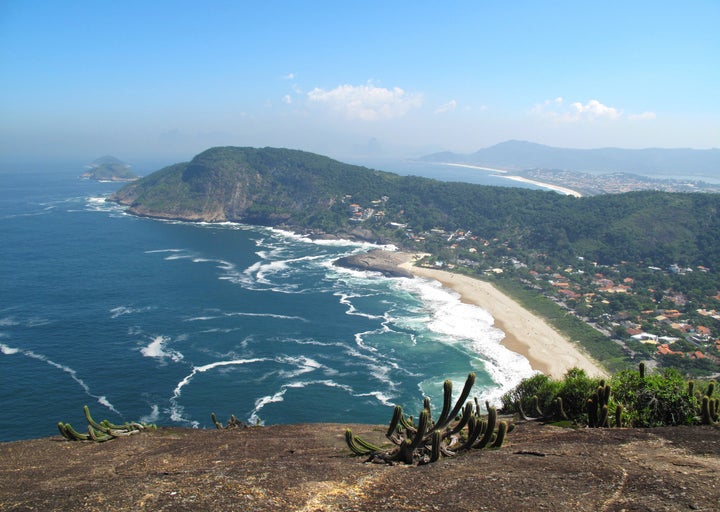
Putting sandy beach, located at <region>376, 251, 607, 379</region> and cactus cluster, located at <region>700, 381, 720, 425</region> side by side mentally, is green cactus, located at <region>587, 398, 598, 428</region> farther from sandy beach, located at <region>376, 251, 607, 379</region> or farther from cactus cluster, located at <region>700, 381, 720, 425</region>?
sandy beach, located at <region>376, 251, 607, 379</region>

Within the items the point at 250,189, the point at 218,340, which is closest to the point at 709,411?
the point at 218,340

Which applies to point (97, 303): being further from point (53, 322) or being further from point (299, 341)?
point (299, 341)

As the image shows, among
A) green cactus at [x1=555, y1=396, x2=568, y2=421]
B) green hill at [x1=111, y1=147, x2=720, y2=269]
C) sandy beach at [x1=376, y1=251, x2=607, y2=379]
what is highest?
green hill at [x1=111, y1=147, x2=720, y2=269]

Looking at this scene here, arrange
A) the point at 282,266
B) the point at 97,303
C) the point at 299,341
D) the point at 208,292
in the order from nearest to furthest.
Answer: the point at 299,341
the point at 97,303
the point at 208,292
the point at 282,266

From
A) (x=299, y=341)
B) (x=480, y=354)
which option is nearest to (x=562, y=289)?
(x=480, y=354)

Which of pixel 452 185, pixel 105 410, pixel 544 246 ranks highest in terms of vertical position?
Answer: pixel 452 185

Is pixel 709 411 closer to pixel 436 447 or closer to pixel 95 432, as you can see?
pixel 436 447

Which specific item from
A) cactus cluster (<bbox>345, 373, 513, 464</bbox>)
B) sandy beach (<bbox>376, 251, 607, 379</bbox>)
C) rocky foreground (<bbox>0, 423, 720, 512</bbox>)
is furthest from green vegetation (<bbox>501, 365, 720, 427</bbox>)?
sandy beach (<bbox>376, 251, 607, 379</bbox>)
